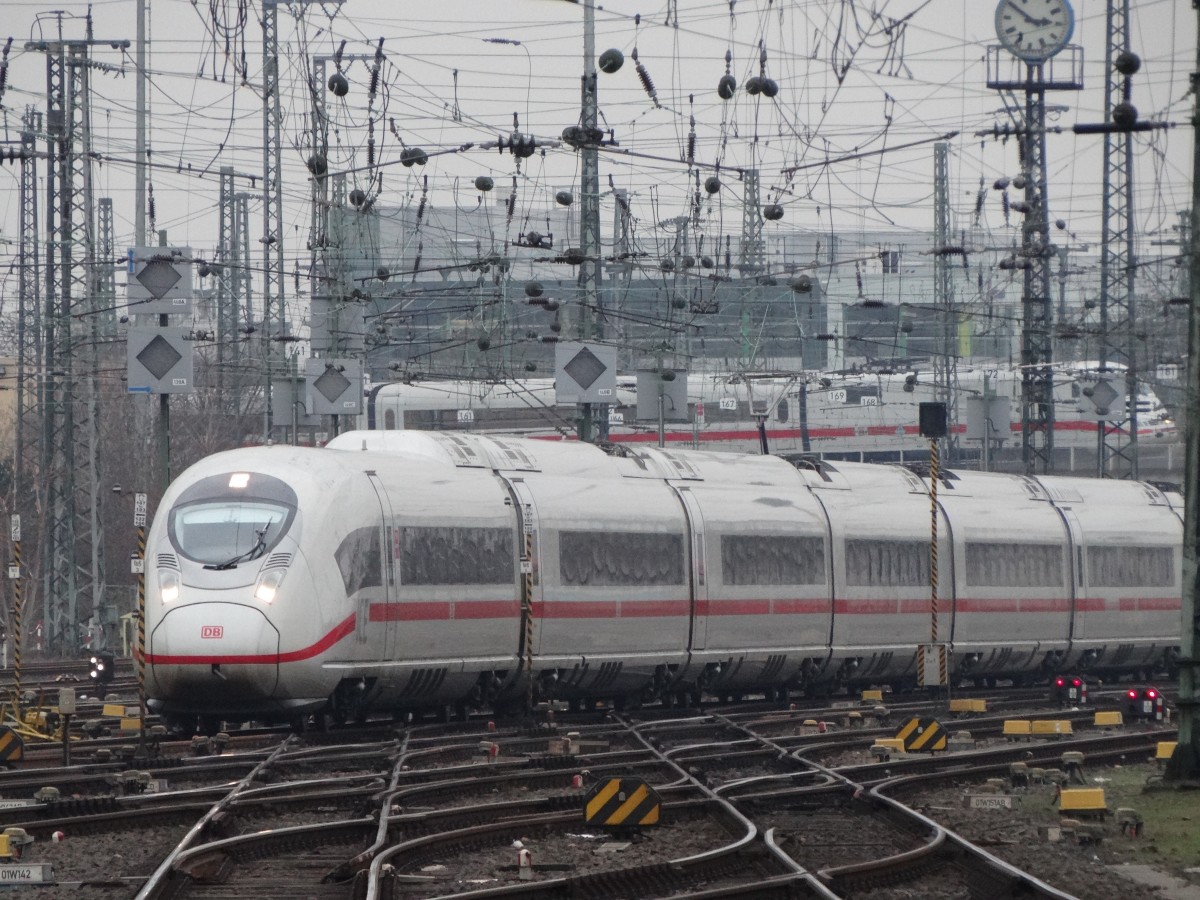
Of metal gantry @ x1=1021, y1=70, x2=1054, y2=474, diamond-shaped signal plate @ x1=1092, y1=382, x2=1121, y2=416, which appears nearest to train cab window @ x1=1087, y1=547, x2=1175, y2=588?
metal gantry @ x1=1021, y1=70, x2=1054, y2=474

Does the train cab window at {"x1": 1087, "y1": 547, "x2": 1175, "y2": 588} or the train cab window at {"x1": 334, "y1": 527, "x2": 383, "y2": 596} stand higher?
the train cab window at {"x1": 334, "y1": 527, "x2": 383, "y2": 596}

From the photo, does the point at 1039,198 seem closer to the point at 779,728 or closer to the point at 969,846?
Result: the point at 779,728

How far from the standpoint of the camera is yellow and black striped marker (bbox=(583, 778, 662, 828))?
13852 millimetres

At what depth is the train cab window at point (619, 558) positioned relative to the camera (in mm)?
26031

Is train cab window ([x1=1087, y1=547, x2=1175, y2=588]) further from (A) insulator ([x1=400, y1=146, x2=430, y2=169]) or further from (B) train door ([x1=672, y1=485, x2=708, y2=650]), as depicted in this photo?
(A) insulator ([x1=400, y1=146, x2=430, y2=169])

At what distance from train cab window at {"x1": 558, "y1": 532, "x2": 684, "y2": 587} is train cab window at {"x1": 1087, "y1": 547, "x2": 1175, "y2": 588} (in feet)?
40.4

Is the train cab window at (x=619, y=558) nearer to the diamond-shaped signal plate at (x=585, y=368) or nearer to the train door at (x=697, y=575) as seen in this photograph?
the train door at (x=697, y=575)

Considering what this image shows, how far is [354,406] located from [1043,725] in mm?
16677

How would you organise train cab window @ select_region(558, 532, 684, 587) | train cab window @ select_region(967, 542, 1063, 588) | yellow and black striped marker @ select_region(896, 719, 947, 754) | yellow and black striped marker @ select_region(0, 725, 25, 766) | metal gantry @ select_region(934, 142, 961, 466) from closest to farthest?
yellow and black striped marker @ select_region(0, 725, 25, 766)
yellow and black striped marker @ select_region(896, 719, 947, 754)
train cab window @ select_region(558, 532, 684, 587)
train cab window @ select_region(967, 542, 1063, 588)
metal gantry @ select_region(934, 142, 961, 466)

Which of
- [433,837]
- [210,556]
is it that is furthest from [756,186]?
[433,837]

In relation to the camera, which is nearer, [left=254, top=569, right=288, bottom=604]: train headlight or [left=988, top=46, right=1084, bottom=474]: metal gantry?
[left=254, top=569, right=288, bottom=604]: train headlight

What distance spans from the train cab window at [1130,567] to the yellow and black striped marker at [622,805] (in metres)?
24.9

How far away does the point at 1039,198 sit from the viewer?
134 ft

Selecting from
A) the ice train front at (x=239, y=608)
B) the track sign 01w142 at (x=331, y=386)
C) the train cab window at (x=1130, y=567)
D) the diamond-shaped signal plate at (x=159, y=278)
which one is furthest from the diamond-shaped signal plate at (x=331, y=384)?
the ice train front at (x=239, y=608)
